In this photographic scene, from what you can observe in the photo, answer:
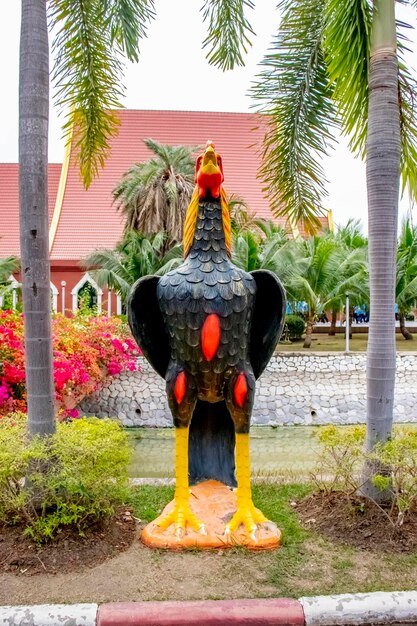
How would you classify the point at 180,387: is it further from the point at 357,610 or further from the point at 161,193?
the point at 161,193

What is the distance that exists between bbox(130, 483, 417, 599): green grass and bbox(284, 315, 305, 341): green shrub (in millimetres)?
11608

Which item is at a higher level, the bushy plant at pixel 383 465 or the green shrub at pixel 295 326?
the green shrub at pixel 295 326

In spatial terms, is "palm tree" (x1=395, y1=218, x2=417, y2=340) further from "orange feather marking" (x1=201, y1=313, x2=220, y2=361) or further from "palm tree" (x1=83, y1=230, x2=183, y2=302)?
"orange feather marking" (x1=201, y1=313, x2=220, y2=361)

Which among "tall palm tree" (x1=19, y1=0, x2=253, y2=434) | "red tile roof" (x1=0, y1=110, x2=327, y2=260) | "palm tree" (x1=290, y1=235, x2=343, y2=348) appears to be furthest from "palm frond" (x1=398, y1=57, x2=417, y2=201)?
"red tile roof" (x1=0, y1=110, x2=327, y2=260)

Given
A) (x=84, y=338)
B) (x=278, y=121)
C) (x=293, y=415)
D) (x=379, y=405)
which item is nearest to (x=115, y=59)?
(x=278, y=121)

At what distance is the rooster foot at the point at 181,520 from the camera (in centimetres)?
378

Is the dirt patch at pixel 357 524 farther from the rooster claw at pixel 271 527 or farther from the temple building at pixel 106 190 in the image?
the temple building at pixel 106 190

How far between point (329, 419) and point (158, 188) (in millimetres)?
8227

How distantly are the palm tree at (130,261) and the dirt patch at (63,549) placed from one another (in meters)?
9.30

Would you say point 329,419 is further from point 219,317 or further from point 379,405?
point 219,317

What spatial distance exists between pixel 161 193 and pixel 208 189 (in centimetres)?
1174

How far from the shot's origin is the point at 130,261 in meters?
13.3

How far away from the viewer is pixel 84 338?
350 inches

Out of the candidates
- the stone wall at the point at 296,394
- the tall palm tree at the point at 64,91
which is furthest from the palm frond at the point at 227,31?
the stone wall at the point at 296,394
